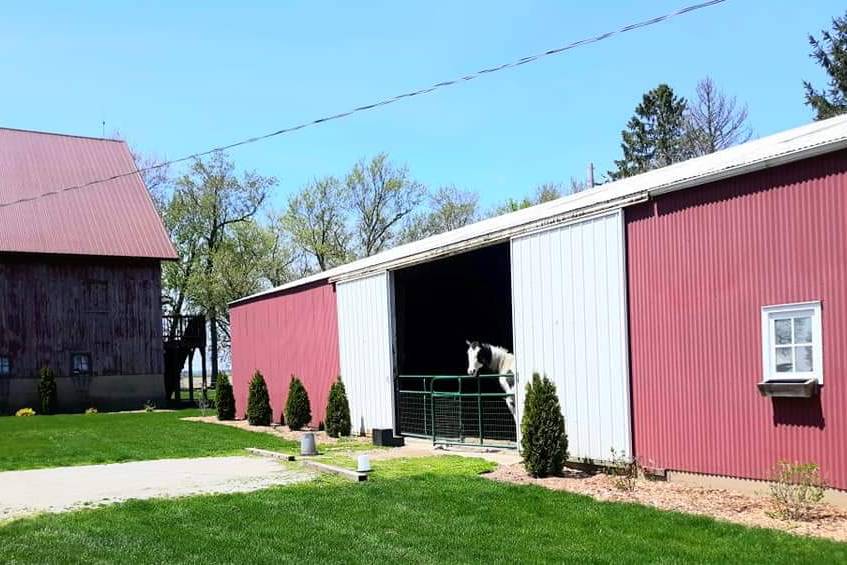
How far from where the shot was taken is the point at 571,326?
11.7m

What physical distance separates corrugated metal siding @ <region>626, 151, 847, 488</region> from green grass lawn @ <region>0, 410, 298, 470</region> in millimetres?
7831

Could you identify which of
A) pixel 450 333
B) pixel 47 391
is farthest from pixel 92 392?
pixel 450 333

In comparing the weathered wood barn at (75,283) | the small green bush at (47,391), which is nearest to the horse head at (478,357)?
the small green bush at (47,391)

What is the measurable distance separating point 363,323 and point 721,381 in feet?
31.6

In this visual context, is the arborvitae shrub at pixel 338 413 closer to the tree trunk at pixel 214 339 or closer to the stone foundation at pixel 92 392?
the stone foundation at pixel 92 392

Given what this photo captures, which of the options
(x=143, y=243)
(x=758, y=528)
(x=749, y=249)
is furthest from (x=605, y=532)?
(x=143, y=243)

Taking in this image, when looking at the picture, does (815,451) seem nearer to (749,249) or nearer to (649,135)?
(749,249)

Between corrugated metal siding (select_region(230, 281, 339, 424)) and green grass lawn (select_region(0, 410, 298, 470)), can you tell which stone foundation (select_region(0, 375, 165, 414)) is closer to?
green grass lawn (select_region(0, 410, 298, 470))

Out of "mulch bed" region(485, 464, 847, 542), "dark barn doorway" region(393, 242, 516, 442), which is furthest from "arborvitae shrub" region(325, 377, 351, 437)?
"mulch bed" region(485, 464, 847, 542)

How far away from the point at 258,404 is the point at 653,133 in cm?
3372

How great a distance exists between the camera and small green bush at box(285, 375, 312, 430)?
2036 cm

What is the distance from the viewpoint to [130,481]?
11961mm

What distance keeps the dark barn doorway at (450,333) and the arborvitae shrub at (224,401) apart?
8.14 meters

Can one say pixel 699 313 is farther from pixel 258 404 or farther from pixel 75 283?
pixel 75 283
